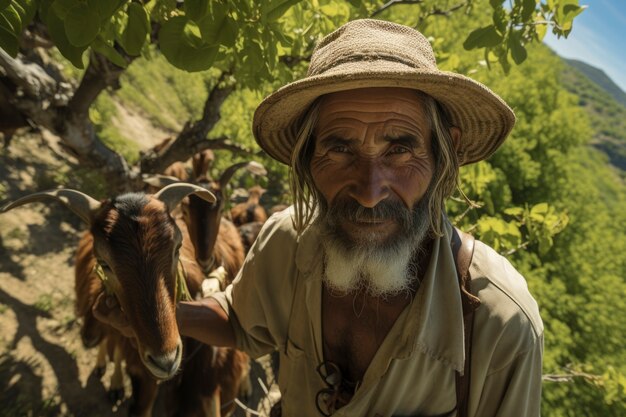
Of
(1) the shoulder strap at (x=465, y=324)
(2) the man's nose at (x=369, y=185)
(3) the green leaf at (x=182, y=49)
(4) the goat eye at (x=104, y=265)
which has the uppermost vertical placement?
(3) the green leaf at (x=182, y=49)

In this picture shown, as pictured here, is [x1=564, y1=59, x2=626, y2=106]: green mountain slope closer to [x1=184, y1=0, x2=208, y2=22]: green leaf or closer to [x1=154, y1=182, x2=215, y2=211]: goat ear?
[x1=154, y1=182, x2=215, y2=211]: goat ear

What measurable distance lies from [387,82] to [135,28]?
987mm

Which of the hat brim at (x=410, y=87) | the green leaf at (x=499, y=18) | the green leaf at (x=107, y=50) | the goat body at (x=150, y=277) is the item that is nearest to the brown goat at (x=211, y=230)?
the goat body at (x=150, y=277)

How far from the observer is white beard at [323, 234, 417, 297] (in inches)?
68.8

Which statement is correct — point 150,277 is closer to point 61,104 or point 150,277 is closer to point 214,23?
point 214,23

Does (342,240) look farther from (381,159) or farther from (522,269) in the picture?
(522,269)

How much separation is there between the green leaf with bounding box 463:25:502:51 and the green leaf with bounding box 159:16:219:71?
4.55 ft

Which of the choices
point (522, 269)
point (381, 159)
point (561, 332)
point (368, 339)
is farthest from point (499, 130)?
point (561, 332)

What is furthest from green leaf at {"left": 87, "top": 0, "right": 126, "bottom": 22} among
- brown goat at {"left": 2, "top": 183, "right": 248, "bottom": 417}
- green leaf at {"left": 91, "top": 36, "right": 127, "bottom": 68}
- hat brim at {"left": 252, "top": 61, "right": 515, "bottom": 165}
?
brown goat at {"left": 2, "top": 183, "right": 248, "bottom": 417}

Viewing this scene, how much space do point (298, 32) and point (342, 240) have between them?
89.9 inches

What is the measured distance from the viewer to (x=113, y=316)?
7.64ft

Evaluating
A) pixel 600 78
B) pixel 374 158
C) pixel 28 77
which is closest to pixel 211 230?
pixel 28 77

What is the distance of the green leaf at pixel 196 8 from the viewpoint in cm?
123

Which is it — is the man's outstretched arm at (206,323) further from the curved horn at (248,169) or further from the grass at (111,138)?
the grass at (111,138)
